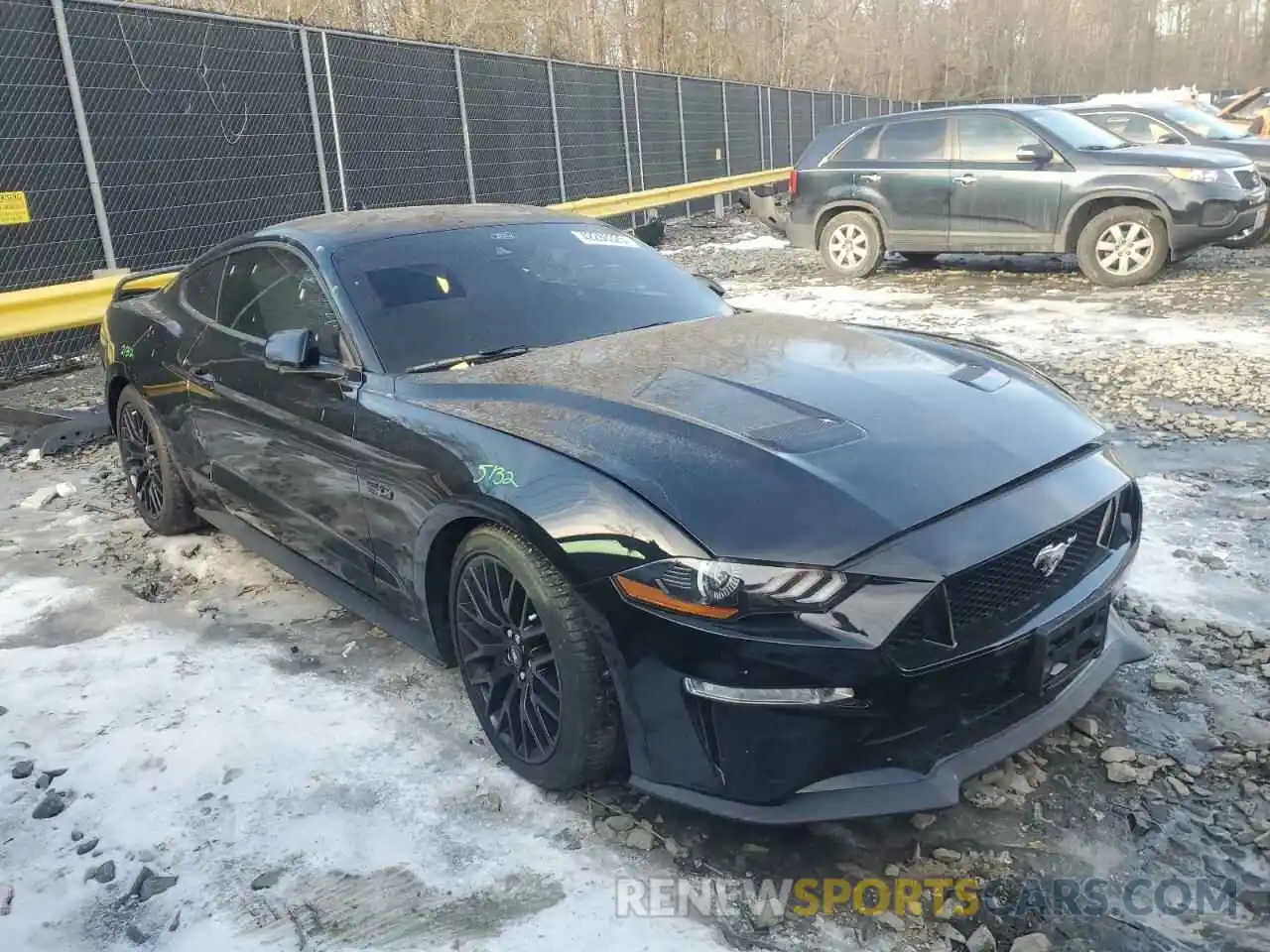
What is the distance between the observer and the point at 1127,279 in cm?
995

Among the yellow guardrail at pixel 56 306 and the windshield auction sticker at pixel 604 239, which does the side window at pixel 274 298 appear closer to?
the windshield auction sticker at pixel 604 239

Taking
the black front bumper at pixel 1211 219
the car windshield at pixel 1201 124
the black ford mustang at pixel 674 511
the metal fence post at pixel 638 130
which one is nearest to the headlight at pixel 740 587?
the black ford mustang at pixel 674 511

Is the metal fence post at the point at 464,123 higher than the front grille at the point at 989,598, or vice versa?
the metal fence post at the point at 464,123

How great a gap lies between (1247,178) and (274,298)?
9736 mm

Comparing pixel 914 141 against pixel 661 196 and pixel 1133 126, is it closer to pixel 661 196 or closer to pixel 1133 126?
pixel 1133 126

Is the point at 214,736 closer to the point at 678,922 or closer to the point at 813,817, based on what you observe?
the point at 678,922

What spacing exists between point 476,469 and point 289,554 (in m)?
1.53

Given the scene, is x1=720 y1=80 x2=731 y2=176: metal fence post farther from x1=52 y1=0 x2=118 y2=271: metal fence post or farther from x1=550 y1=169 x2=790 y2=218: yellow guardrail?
x1=52 y1=0 x2=118 y2=271: metal fence post

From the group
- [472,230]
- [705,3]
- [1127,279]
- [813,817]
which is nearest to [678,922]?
[813,817]

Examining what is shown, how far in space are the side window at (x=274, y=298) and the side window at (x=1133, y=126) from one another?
1104cm

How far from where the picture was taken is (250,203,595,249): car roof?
3.87m

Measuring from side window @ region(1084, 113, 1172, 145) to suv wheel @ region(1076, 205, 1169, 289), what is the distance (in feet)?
8.90

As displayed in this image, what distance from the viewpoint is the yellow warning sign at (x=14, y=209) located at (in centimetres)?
779

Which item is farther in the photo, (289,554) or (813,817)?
(289,554)
